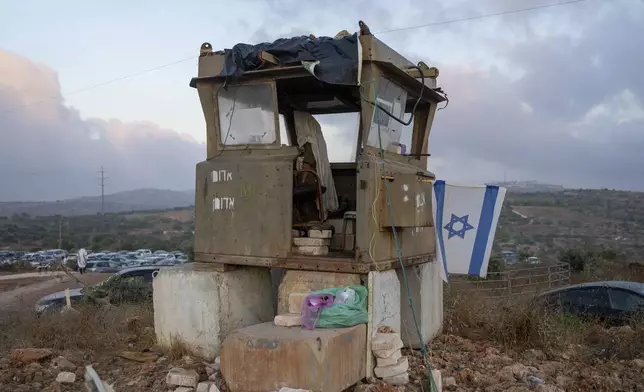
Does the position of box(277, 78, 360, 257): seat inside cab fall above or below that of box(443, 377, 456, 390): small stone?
above

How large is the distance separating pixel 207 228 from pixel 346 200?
2243 mm

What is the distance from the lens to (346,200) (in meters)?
8.92

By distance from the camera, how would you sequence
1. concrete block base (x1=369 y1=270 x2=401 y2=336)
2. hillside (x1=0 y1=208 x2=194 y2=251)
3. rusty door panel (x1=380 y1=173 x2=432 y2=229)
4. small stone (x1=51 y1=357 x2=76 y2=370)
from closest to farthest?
concrete block base (x1=369 y1=270 x2=401 y2=336) → rusty door panel (x1=380 y1=173 x2=432 y2=229) → small stone (x1=51 y1=357 x2=76 y2=370) → hillside (x1=0 y1=208 x2=194 y2=251)

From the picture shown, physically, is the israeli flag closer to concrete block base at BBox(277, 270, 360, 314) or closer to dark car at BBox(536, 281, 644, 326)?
concrete block base at BBox(277, 270, 360, 314)

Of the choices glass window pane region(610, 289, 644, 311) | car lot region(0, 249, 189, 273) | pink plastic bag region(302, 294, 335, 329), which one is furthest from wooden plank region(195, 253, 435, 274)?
car lot region(0, 249, 189, 273)

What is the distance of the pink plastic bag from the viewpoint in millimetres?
6023

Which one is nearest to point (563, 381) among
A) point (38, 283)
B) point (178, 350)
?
point (178, 350)

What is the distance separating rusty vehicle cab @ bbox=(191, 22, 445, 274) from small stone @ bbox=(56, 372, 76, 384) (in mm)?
1914

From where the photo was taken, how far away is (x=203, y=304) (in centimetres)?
734

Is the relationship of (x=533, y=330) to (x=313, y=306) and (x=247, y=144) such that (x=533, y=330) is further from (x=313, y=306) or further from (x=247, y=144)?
(x=247, y=144)

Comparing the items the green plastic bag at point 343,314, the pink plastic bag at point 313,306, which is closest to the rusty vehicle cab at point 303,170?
the green plastic bag at point 343,314

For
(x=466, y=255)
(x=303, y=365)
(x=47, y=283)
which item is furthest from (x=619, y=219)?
(x=303, y=365)

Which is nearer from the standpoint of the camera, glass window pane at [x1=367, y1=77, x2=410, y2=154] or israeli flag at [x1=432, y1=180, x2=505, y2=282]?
glass window pane at [x1=367, y1=77, x2=410, y2=154]

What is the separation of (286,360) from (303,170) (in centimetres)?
264
